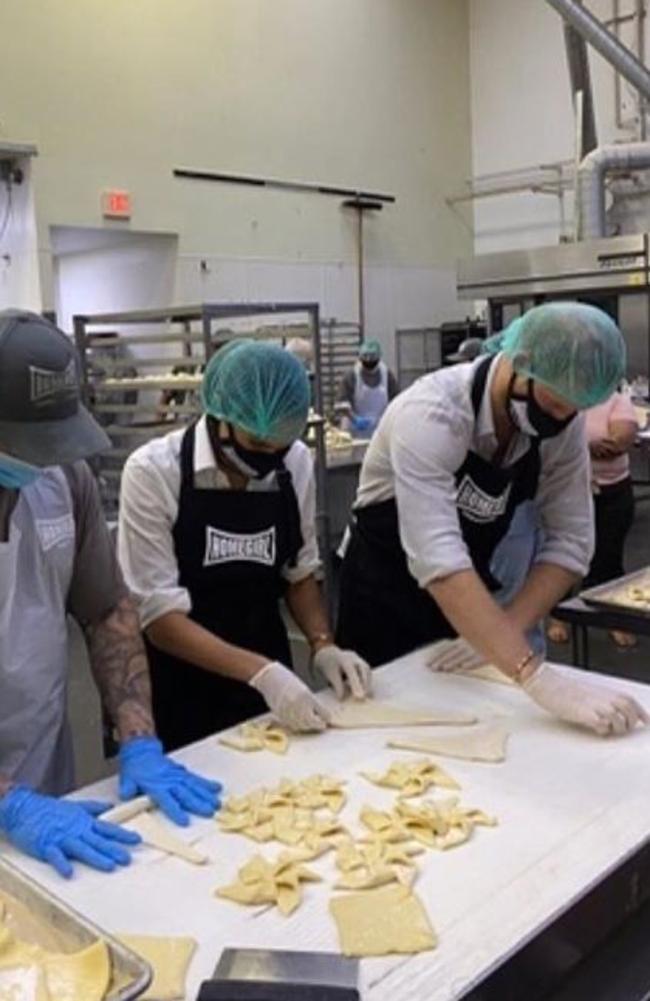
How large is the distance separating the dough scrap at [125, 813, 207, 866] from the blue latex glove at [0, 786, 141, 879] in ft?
0.06

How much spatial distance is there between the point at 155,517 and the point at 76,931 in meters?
0.80

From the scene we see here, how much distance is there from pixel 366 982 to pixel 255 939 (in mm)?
124

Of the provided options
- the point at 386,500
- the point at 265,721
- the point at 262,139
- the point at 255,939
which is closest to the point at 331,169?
the point at 262,139

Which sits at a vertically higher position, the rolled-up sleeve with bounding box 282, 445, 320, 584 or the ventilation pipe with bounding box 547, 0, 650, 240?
the ventilation pipe with bounding box 547, 0, 650, 240

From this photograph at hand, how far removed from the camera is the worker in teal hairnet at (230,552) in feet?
4.88

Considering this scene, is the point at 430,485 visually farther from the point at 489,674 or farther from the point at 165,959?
the point at 165,959

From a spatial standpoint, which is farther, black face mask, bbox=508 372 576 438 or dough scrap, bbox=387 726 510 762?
black face mask, bbox=508 372 576 438

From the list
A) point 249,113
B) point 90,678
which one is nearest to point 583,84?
point 249,113

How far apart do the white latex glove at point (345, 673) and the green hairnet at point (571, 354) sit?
553 millimetres

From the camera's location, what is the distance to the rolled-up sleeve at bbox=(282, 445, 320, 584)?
5.44ft

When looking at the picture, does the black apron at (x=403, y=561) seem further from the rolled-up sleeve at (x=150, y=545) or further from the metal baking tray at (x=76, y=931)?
the metal baking tray at (x=76, y=931)

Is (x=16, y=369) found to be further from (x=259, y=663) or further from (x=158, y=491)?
(x=259, y=663)

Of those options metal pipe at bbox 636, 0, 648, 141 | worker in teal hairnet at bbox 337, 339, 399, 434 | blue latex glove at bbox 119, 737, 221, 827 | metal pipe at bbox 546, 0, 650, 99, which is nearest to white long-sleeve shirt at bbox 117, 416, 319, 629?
blue latex glove at bbox 119, 737, 221, 827

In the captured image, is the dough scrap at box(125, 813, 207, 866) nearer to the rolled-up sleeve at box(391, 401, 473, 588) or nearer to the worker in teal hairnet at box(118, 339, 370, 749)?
the worker in teal hairnet at box(118, 339, 370, 749)
